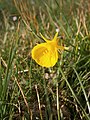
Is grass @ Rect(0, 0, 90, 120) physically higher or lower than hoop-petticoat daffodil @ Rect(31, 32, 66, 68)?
lower

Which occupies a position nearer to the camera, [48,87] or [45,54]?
[45,54]

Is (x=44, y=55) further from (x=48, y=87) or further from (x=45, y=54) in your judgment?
(x=48, y=87)

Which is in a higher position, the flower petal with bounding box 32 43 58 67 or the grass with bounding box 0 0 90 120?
the flower petal with bounding box 32 43 58 67

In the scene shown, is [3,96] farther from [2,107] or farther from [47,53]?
[47,53]

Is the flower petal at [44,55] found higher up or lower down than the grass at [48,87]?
higher up

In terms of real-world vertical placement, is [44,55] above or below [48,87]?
above

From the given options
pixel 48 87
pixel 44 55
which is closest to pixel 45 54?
pixel 44 55

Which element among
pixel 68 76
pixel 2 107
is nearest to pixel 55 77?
pixel 68 76

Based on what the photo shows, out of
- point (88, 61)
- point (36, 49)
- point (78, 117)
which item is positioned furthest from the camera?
point (88, 61)

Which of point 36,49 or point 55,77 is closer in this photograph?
point 36,49

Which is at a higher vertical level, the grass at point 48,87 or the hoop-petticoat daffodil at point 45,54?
the hoop-petticoat daffodil at point 45,54

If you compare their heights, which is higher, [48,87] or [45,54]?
[45,54]
